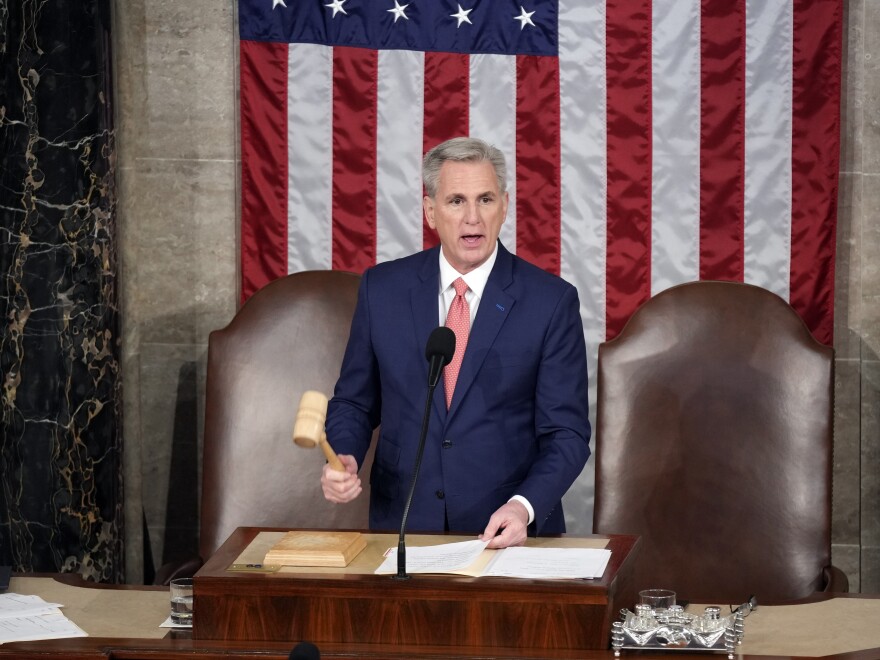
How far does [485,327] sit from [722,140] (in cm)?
162

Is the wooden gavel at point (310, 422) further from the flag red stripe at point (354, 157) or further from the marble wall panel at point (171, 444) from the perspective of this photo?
the marble wall panel at point (171, 444)

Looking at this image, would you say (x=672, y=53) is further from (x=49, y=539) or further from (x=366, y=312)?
(x=49, y=539)

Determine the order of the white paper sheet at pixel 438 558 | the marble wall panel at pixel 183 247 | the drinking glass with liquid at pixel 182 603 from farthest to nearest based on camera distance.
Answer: the marble wall panel at pixel 183 247
the drinking glass with liquid at pixel 182 603
the white paper sheet at pixel 438 558

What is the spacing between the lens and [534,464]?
281cm

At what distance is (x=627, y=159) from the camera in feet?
13.7

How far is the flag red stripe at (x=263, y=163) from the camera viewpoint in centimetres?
419

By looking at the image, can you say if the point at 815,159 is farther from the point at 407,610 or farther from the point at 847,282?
the point at 407,610

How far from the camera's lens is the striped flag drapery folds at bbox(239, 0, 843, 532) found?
4.12 meters

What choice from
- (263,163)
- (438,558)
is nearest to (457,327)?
(438,558)

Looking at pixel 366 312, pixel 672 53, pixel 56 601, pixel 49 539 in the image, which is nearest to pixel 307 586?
pixel 56 601

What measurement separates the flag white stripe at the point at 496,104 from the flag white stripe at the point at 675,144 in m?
0.47

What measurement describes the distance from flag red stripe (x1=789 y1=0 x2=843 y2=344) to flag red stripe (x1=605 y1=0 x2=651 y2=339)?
1.60 ft

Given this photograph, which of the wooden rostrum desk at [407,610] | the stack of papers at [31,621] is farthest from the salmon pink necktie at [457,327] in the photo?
the stack of papers at [31,621]

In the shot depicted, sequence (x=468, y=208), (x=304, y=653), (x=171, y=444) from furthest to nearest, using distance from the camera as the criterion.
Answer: (x=171, y=444) → (x=468, y=208) → (x=304, y=653)
